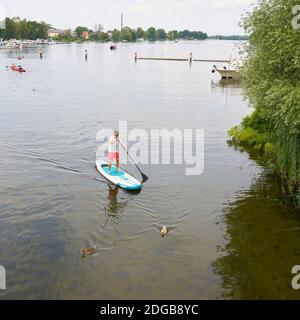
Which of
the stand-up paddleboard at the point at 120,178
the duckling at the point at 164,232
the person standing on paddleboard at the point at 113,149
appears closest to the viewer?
the duckling at the point at 164,232

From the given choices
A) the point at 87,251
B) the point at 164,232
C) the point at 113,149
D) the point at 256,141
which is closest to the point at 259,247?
the point at 164,232

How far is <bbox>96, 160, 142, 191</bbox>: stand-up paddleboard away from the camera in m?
21.8

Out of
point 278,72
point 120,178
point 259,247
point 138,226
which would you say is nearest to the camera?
point 259,247

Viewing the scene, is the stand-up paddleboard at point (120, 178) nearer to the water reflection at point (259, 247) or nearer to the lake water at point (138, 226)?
the lake water at point (138, 226)

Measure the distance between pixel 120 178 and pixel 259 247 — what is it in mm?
9316

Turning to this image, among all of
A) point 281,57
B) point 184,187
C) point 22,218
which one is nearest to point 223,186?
point 184,187

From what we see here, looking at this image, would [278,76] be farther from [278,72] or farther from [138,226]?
[138,226]

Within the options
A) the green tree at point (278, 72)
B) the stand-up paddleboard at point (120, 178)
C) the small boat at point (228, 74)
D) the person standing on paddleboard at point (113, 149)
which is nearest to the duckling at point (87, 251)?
the stand-up paddleboard at point (120, 178)

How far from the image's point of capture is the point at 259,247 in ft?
53.2

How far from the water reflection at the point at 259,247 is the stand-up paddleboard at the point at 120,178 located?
17.2 ft

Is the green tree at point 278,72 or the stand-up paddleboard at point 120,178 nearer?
Answer: the green tree at point 278,72

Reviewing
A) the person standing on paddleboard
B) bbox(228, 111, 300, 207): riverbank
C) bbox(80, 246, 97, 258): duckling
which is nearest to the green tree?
Answer: bbox(228, 111, 300, 207): riverbank

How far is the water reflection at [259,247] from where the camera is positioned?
44.9ft
